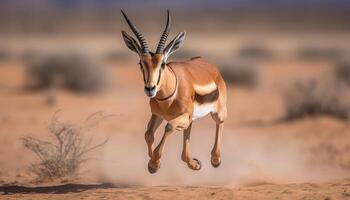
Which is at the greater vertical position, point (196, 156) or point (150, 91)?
point (150, 91)

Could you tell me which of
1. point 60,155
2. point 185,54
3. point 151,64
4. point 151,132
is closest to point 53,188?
point 60,155

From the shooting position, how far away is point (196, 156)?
1153cm

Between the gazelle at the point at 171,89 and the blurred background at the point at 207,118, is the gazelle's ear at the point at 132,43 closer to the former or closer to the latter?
the gazelle at the point at 171,89

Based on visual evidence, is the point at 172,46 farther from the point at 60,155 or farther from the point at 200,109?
the point at 60,155

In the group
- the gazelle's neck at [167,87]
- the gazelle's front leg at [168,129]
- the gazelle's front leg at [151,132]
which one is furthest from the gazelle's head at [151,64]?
the gazelle's front leg at [151,132]

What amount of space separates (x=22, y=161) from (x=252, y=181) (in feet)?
13.8

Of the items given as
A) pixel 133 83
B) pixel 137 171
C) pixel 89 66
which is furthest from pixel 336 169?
pixel 133 83

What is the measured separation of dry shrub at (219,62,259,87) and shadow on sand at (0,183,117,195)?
1656cm

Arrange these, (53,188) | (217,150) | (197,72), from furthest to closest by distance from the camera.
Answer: (217,150), (197,72), (53,188)

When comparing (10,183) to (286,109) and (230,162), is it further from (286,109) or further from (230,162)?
(286,109)

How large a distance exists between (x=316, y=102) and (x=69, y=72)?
10051 mm

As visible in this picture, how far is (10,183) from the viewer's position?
948cm

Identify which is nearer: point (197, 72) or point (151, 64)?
point (151, 64)

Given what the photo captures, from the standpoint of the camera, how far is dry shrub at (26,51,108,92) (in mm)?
22781
